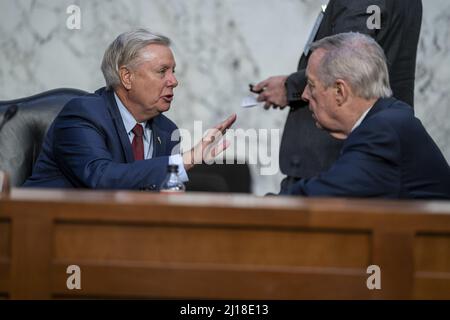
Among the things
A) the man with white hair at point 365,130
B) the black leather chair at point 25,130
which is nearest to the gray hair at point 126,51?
the black leather chair at point 25,130

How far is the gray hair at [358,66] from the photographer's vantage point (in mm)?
2900

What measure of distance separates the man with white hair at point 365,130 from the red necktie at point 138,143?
26.8 inches

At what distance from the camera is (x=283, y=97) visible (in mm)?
3213

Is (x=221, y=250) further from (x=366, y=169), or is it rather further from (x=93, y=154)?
(x=93, y=154)

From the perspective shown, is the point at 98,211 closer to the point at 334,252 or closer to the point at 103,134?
the point at 334,252

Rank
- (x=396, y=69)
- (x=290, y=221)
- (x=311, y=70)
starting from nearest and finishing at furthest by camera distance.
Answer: (x=290, y=221) → (x=311, y=70) → (x=396, y=69)

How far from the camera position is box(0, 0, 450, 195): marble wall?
4.42m

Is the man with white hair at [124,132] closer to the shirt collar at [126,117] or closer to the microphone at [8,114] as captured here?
the shirt collar at [126,117]

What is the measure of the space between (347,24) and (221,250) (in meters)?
1.40

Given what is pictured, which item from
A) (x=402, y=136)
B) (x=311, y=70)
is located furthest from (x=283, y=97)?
(x=402, y=136)

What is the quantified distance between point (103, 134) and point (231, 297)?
1.39 m

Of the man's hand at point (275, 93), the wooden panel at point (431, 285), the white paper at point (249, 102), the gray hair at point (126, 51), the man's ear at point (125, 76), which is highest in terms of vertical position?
the gray hair at point (126, 51)

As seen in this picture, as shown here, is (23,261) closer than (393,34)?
Yes

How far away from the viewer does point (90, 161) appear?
3201 mm
